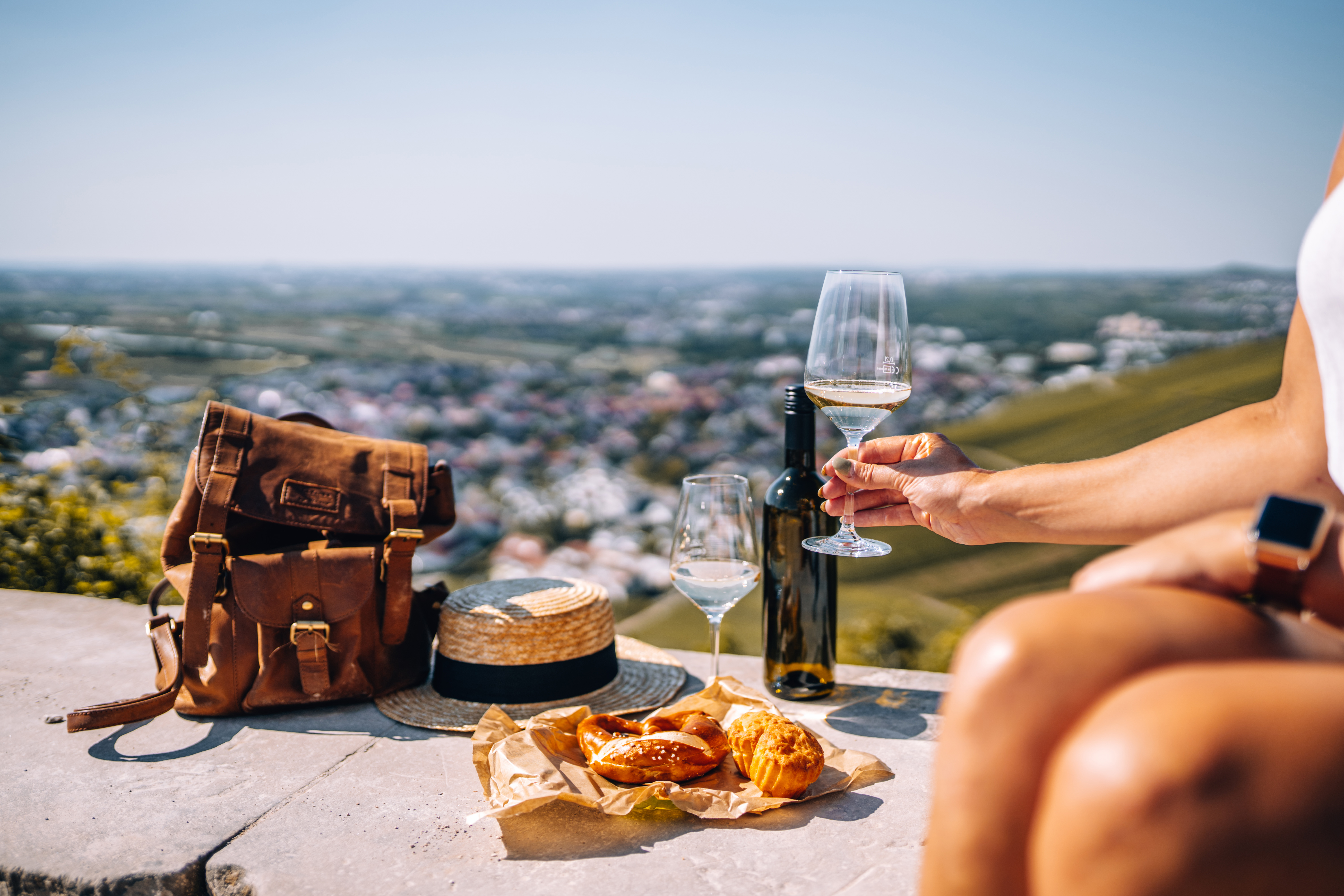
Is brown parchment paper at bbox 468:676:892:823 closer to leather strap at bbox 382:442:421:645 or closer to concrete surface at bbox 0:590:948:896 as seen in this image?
concrete surface at bbox 0:590:948:896

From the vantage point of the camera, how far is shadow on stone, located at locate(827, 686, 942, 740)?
2.01 m

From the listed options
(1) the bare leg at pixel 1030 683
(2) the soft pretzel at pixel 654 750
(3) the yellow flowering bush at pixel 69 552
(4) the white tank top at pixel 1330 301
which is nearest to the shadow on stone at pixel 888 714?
(2) the soft pretzel at pixel 654 750

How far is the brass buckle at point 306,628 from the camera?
2061mm

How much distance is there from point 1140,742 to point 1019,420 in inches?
337

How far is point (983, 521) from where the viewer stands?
1.90 metres

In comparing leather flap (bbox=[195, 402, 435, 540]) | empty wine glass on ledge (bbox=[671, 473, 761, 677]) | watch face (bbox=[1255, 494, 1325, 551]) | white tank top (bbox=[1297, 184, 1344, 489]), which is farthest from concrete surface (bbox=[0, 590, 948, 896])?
white tank top (bbox=[1297, 184, 1344, 489])

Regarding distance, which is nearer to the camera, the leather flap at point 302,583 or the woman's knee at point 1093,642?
the woman's knee at point 1093,642

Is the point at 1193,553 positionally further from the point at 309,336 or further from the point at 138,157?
the point at 138,157

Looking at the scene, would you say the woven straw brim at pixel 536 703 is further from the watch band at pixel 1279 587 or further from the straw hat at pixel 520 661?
the watch band at pixel 1279 587

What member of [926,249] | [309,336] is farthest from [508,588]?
[926,249]

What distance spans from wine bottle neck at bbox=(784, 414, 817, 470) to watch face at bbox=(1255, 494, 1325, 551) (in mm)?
1195

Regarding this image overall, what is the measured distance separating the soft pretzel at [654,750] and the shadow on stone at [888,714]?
1.39 ft

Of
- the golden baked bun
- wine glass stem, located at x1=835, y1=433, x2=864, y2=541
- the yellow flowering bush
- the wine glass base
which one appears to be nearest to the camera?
the golden baked bun

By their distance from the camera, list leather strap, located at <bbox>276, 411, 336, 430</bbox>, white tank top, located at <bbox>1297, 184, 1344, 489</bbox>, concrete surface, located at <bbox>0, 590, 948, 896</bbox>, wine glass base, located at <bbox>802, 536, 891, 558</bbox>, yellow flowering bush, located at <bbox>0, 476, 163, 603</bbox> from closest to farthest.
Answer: white tank top, located at <bbox>1297, 184, 1344, 489</bbox> → concrete surface, located at <bbox>0, 590, 948, 896</bbox> → wine glass base, located at <bbox>802, 536, 891, 558</bbox> → leather strap, located at <bbox>276, 411, 336, 430</bbox> → yellow flowering bush, located at <bbox>0, 476, 163, 603</bbox>
